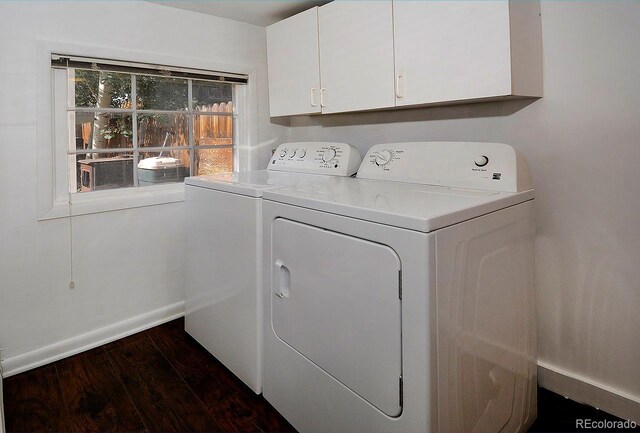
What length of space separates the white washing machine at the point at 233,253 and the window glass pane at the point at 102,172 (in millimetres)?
495

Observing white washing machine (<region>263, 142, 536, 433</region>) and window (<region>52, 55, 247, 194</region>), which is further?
window (<region>52, 55, 247, 194</region>)

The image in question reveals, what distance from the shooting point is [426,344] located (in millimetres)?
1097

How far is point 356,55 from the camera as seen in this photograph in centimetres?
205

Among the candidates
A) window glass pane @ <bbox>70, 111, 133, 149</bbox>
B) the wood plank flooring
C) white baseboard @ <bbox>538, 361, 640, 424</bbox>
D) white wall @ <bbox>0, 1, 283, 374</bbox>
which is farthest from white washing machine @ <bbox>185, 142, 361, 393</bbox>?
white baseboard @ <bbox>538, 361, 640, 424</bbox>

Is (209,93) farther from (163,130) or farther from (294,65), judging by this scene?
(294,65)

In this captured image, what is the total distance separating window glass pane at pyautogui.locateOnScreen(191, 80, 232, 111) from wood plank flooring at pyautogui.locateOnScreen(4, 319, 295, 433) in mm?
1586

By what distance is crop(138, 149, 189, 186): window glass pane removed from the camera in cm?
247

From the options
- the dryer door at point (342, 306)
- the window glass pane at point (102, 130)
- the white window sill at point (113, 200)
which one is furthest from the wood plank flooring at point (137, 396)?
the window glass pane at point (102, 130)

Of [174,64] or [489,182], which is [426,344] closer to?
[489,182]

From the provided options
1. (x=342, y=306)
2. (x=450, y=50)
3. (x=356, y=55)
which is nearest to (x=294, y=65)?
(x=356, y=55)

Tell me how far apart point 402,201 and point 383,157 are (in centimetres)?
72

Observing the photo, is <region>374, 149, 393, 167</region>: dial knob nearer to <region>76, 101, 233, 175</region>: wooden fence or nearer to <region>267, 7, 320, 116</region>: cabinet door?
<region>267, 7, 320, 116</region>: cabinet door

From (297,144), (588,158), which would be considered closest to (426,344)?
(588,158)

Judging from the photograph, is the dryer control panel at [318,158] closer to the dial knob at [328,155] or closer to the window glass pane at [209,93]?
the dial knob at [328,155]
